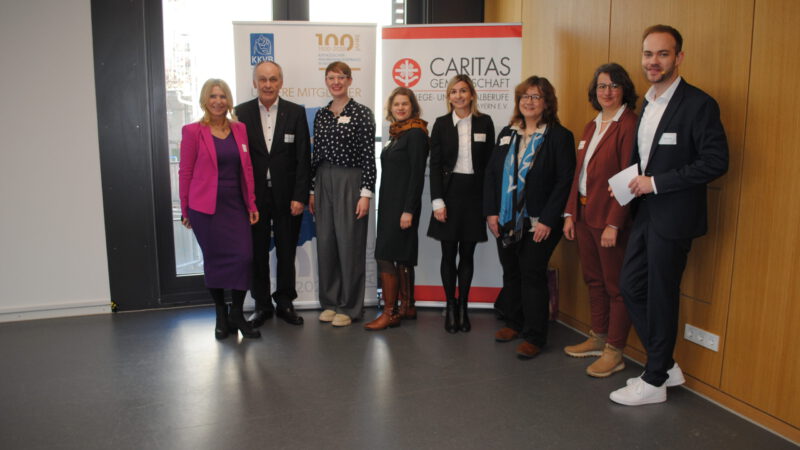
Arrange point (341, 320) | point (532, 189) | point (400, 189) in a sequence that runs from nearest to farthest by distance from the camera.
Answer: point (532, 189), point (400, 189), point (341, 320)

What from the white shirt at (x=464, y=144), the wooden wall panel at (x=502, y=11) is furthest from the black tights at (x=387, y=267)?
the wooden wall panel at (x=502, y=11)

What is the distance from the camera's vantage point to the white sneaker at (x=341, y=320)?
3.91 meters

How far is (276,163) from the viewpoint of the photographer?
150 inches

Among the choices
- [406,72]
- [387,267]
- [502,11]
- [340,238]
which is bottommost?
[387,267]

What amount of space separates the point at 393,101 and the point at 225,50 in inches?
67.8

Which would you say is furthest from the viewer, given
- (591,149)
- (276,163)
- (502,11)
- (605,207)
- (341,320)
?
(502,11)

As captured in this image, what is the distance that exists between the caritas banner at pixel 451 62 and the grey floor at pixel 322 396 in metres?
1.44

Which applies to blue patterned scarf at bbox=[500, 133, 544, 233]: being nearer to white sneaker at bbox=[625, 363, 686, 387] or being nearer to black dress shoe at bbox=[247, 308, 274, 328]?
white sneaker at bbox=[625, 363, 686, 387]

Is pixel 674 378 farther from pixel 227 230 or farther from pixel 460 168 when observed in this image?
pixel 227 230

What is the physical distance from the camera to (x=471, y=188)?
362cm

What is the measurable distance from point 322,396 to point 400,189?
1.44 metres

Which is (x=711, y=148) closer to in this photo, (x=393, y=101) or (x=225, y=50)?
(x=393, y=101)

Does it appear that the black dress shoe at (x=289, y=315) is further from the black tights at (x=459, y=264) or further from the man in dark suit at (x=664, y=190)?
the man in dark suit at (x=664, y=190)

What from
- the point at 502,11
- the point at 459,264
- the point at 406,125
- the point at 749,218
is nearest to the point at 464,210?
the point at 459,264
